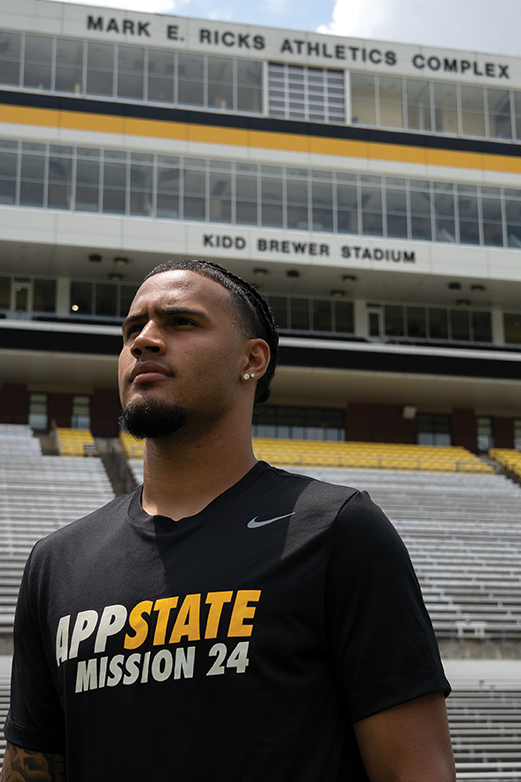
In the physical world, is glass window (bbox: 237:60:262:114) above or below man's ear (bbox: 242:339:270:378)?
above

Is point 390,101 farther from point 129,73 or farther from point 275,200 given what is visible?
point 129,73

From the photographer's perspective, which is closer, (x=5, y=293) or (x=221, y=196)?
(x=221, y=196)

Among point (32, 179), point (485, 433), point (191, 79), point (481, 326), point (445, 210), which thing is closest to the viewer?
point (32, 179)

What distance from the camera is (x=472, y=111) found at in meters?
29.9

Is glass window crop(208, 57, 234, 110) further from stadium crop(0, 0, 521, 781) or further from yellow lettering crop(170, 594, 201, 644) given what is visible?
yellow lettering crop(170, 594, 201, 644)

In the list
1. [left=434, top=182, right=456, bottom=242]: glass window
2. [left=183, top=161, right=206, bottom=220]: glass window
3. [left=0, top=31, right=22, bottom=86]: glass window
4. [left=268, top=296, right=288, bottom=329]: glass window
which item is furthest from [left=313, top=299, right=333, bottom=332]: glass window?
[left=0, top=31, right=22, bottom=86]: glass window

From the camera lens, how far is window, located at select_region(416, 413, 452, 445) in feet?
103

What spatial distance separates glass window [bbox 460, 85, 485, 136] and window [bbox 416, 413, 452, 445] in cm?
1054

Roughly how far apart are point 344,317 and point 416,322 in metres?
2.79

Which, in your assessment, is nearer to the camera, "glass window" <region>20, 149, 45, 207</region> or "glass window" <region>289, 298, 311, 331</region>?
"glass window" <region>20, 149, 45, 207</region>

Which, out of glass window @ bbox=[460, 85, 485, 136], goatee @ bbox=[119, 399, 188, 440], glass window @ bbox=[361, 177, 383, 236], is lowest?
goatee @ bbox=[119, 399, 188, 440]

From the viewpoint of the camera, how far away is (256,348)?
80.4 inches

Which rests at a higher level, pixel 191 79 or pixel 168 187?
pixel 191 79

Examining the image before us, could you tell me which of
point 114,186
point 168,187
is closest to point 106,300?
point 114,186
